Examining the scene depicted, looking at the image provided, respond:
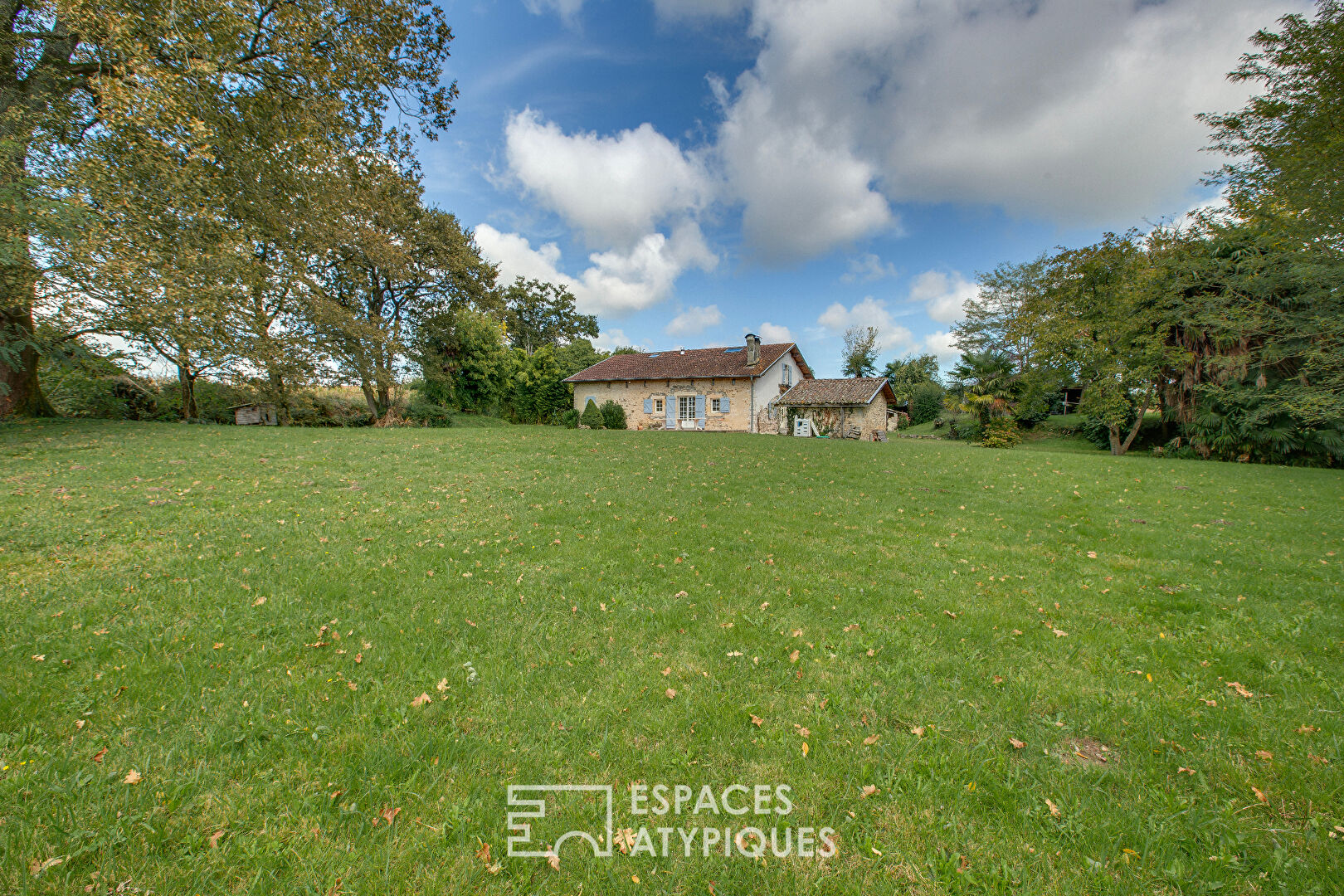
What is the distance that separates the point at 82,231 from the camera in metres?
9.21

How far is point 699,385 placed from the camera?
1152 inches

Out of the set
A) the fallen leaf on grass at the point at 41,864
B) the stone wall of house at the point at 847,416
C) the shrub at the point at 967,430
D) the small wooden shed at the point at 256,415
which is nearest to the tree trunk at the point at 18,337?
the small wooden shed at the point at 256,415

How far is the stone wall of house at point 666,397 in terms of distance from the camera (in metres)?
28.4

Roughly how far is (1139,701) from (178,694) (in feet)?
Result: 18.9

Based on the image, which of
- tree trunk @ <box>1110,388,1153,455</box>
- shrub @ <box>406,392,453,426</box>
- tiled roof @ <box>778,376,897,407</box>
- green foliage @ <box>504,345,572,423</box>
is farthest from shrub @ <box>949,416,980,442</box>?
shrub @ <box>406,392,453,426</box>

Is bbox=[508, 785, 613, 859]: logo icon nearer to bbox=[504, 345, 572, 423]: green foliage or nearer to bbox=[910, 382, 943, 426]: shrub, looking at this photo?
bbox=[504, 345, 572, 423]: green foliage

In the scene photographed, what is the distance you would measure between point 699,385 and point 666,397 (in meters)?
2.29

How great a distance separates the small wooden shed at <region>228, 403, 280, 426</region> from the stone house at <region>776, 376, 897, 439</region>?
87.4ft

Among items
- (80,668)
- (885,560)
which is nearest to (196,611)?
(80,668)

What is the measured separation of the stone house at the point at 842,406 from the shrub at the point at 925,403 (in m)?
Answer: 14.5

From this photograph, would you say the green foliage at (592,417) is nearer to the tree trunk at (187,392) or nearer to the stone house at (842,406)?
the stone house at (842,406)

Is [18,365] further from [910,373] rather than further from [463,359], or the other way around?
[910,373]

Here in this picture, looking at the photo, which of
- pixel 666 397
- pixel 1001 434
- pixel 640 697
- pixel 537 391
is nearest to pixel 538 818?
pixel 640 697

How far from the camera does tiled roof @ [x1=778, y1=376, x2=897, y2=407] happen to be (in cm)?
2780
